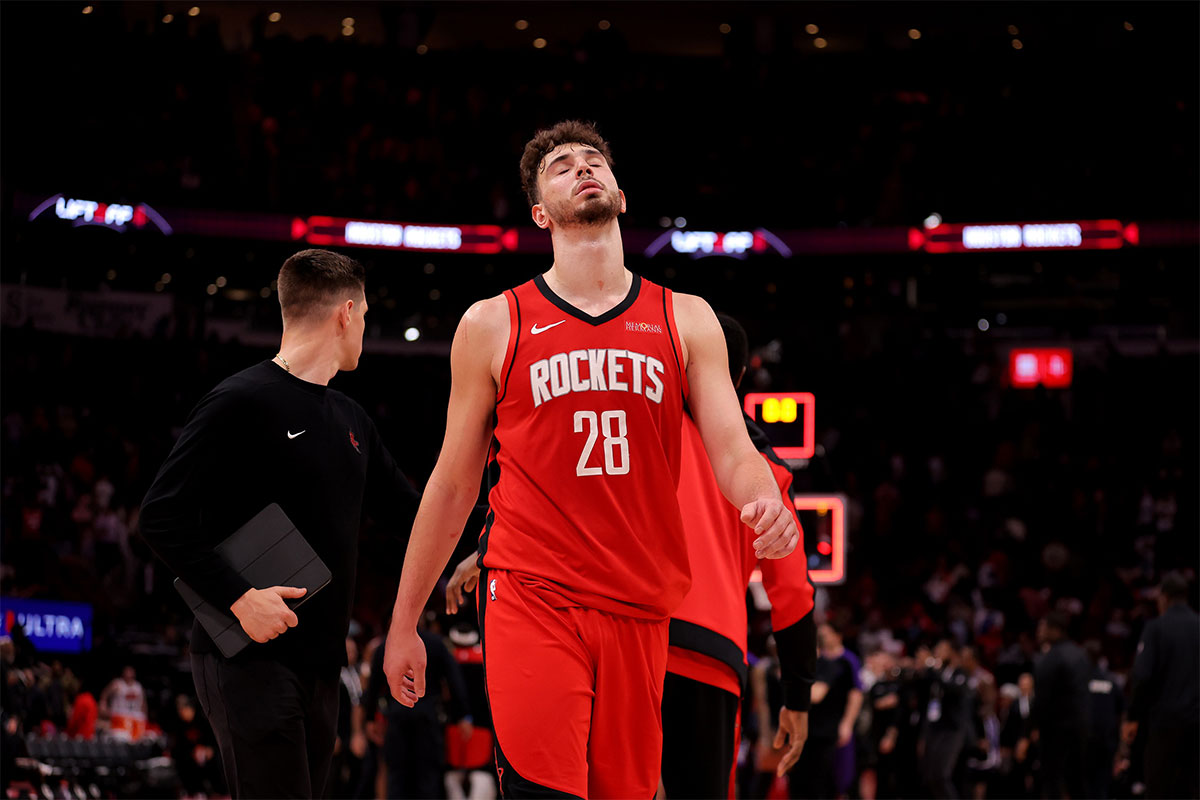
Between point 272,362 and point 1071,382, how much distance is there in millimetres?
22030

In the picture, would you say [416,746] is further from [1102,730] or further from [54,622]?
[54,622]

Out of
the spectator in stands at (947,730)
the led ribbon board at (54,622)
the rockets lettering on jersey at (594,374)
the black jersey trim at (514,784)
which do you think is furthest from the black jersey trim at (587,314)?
the led ribbon board at (54,622)

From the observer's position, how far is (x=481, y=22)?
29078mm

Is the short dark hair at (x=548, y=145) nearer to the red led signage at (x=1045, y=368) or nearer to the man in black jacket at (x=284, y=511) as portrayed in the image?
the man in black jacket at (x=284, y=511)

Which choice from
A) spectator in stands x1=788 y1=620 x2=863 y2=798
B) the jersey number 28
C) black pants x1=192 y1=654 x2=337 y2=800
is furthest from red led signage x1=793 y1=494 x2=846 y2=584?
the jersey number 28

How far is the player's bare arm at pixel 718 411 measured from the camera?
3.73 metres

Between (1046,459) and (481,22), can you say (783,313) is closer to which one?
(1046,459)

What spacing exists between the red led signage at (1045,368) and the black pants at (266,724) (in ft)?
72.0

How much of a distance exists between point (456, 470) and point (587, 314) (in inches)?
23.2

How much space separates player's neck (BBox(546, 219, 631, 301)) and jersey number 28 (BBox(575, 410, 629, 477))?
377 millimetres

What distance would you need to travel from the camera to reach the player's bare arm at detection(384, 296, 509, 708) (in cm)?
392

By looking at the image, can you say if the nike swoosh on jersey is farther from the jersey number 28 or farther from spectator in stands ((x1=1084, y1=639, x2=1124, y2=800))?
spectator in stands ((x1=1084, y1=639, x2=1124, y2=800))

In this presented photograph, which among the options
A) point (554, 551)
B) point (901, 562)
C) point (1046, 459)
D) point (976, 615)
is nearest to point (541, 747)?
point (554, 551)

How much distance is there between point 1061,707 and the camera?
499 inches
